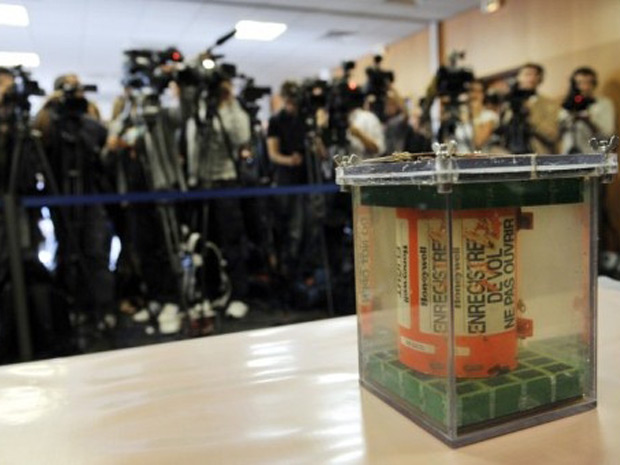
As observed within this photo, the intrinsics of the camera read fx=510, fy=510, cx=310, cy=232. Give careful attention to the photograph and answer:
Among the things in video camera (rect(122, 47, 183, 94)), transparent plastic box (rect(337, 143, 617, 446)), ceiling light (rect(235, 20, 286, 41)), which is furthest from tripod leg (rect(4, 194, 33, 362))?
ceiling light (rect(235, 20, 286, 41))

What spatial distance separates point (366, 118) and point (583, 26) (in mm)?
2290

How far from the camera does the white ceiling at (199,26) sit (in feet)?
15.8

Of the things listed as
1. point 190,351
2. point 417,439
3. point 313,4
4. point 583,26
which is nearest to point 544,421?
point 417,439

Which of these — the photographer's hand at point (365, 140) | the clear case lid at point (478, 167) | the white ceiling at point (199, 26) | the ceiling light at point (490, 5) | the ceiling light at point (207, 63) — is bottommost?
the clear case lid at point (478, 167)

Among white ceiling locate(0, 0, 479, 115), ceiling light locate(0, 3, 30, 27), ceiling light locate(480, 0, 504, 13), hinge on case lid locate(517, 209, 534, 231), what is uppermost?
white ceiling locate(0, 0, 479, 115)

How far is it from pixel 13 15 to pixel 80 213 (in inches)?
101

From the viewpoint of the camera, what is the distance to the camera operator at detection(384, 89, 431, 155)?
3.66 m

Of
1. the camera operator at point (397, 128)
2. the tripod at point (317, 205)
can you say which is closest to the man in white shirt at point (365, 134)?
Answer: the camera operator at point (397, 128)

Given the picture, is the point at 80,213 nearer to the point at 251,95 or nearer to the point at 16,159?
the point at 16,159

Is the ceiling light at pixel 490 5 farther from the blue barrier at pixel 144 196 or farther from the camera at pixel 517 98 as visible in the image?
the blue barrier at pixel 144 196

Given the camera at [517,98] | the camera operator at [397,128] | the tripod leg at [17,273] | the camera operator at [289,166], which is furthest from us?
the camera operator at [397,128]

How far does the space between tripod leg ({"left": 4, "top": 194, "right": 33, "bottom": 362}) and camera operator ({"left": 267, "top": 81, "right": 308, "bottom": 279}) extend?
1529mm

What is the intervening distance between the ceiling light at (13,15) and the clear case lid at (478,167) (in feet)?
14.6

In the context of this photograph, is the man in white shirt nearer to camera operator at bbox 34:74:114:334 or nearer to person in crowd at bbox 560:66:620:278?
person in crowd at bbox 560:66:620:278
